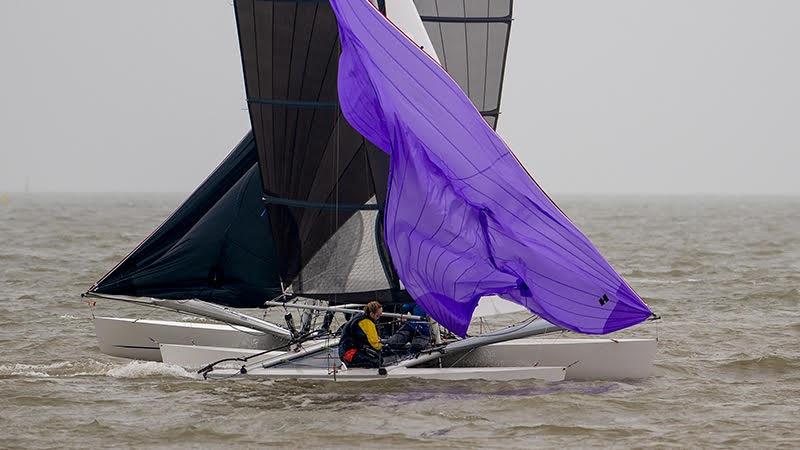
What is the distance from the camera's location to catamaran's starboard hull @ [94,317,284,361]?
12.9 metres

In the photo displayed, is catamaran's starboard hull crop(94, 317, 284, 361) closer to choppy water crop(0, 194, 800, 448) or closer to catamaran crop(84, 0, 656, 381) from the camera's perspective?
catamaran crop(84, 0, 656, 381)

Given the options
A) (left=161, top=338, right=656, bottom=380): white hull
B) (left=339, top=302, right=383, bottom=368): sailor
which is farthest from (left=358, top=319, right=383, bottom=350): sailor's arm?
(left=161, top=338, right=656, bottom=380): white hull

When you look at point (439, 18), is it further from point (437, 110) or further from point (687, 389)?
point (687, 389)

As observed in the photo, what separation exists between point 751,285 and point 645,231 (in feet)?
85.8

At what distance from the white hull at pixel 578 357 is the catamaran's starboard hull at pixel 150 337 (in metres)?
1.63

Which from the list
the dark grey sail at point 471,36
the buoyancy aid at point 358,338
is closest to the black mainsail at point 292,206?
the buoyancy aid at point 358,338

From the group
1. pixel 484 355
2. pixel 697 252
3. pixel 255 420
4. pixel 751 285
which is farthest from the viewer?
pixel 697 252

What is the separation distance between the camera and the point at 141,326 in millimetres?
13031


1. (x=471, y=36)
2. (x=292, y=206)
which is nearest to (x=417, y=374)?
(x=292, y=206)

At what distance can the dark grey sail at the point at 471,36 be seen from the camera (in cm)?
1263

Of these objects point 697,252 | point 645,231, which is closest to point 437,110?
point 697,252

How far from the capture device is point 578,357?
11.4 meters

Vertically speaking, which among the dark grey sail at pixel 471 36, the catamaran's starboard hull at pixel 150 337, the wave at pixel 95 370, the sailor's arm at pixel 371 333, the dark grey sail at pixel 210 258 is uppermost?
the dark grey sail at pixel 471 36

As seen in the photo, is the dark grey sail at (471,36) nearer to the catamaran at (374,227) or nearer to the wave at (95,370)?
the catamaran at (374,227)
